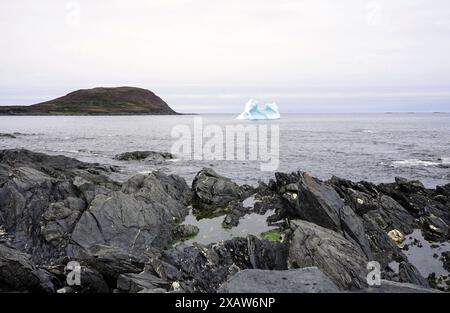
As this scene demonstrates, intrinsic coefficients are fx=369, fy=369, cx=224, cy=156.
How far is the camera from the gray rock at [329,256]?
11945mm

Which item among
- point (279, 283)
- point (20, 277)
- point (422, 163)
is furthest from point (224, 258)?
point (422, 163)

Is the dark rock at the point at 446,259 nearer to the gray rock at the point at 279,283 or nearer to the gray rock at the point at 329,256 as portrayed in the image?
the gray rock at the point at 329,256

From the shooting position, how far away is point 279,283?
8625 millimetres

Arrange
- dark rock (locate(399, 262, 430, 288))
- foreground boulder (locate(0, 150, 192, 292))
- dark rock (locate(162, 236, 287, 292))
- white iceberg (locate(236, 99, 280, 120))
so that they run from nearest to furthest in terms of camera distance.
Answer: dark rock (locate(162, 236, 287, 292)) < dark rock (locate(399, 262, 430, 288)) < foreground boulder (locate(0, 150, 192, 292)) < white iceberg (locate(236, 99, 280, 120))

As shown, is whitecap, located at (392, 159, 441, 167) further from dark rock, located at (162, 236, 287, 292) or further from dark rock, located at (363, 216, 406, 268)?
dark rock, located at (162, 236, 287, 292)

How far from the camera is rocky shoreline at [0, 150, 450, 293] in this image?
11.2 metres

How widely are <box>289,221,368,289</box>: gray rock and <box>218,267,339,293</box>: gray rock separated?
321 centimetres

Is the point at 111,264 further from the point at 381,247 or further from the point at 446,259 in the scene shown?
the point at 446,259

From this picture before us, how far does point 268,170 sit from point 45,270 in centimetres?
3148

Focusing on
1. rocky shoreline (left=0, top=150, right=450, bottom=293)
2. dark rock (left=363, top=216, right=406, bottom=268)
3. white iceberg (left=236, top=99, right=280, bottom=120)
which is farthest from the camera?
white iceberg (left=236, top=99, right=280, bottom=120)

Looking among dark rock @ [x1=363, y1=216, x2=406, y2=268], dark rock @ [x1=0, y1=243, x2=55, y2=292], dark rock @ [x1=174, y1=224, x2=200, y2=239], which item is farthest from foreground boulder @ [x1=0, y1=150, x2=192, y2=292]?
dark rock @ [x1=363, y1=216, x2=406, y2=268]

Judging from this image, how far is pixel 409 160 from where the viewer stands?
50312 millimetres

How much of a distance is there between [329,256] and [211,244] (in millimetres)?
5370
